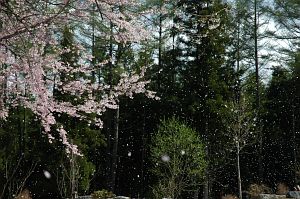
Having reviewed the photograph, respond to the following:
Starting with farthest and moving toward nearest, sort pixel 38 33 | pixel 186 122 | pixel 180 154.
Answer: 1. pixel 186 122
2. pixel 180 154
3. pixel 38 33

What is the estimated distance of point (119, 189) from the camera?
2375 centimetres

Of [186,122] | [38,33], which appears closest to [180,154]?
[186,122]

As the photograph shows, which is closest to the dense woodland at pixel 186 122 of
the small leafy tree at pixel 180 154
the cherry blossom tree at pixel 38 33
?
the small leafy tree at pixel 180 154

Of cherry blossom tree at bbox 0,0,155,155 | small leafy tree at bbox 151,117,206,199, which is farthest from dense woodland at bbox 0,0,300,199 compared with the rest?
cherry blossom tree at bbox 0,0,155,155

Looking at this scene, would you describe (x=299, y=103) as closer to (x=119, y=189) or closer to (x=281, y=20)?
(x=281, y=20)

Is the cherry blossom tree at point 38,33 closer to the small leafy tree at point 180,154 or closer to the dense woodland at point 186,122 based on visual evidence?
the dense woodland at point 186,122

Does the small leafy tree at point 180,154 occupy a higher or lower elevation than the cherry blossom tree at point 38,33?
lower

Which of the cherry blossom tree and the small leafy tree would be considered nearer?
the cherry blossom tree

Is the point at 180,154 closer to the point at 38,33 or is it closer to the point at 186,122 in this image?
the point at 186,122

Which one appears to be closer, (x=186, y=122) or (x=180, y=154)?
(x=180, y=154)

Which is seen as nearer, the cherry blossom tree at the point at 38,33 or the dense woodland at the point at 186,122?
the cherry blossom tree at the point at 38,33

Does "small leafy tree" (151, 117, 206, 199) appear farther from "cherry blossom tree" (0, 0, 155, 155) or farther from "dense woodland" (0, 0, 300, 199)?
"cherry blossom tree" (0, 0, 155, 155)

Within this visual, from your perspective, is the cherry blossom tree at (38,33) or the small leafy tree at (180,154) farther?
the small leafy tree at (180,154)

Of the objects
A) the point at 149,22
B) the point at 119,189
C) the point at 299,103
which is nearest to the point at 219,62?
the point at 299,103
